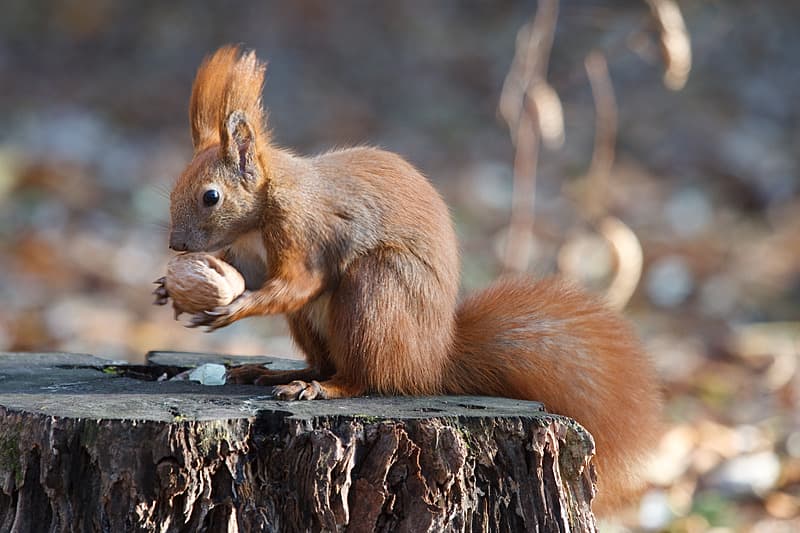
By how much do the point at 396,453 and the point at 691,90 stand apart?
186 inches

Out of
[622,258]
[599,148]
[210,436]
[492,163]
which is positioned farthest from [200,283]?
[492,163]

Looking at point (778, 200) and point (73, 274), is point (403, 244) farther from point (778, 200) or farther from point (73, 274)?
point (778, 200)

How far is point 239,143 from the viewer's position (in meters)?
1.81

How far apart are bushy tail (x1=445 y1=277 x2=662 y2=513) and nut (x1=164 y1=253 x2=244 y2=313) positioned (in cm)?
41

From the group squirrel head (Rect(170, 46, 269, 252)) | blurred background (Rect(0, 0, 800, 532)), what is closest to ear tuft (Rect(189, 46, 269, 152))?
squirrel head (Rect(170, 46, 269, 252))

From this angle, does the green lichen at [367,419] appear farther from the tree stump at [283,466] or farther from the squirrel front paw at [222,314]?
the squirrel front paw at [222,314]

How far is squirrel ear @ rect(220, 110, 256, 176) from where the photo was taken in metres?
1.79

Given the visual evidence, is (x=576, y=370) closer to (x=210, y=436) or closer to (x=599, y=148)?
(x=210, y=436)

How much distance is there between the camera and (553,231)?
16.2ft

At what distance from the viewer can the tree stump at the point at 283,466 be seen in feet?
5.01

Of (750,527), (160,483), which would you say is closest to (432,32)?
(750,527)

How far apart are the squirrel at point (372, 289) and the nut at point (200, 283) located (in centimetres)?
2

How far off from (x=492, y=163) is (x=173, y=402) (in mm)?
4055

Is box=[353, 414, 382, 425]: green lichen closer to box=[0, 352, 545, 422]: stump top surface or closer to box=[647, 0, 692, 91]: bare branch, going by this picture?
box=[0, 352, 545, 422]: stump top surface
